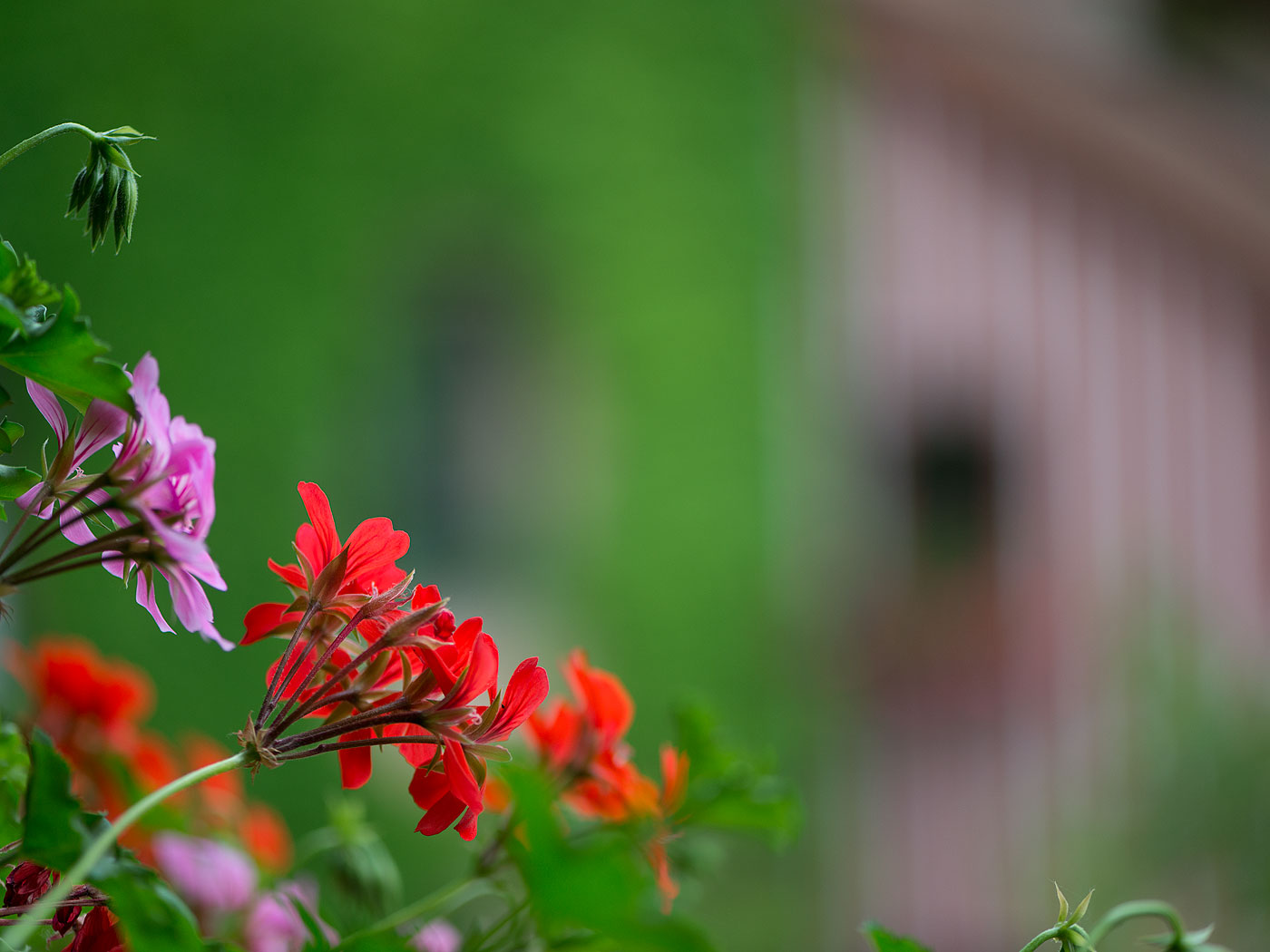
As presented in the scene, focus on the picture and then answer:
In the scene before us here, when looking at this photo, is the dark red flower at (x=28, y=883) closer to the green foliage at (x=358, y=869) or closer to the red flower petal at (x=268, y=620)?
the red flower petal at (x=268, y=620)

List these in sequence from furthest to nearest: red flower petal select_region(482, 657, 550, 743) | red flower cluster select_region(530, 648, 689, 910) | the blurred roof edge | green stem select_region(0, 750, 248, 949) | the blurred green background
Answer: the blurred roof edge → the blurred green background → red flower cluster select_region(530, 648, 689, 910) → red flower petal select_region(482, 657, 550, 743) → green stem select_region(0, 750, 248, 949)

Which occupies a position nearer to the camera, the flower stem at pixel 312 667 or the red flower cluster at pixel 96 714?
the flower stem at pixel 312 667

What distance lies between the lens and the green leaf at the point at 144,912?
25 cm

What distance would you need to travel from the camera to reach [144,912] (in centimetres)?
26

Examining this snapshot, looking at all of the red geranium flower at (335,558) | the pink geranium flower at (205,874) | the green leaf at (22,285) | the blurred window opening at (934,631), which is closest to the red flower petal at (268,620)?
the red geranium flower at (335,558)

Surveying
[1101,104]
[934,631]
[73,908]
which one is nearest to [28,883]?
[73,908]

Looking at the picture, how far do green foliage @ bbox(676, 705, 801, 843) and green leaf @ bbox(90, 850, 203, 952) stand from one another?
23cm

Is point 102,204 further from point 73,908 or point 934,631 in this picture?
point 934,631

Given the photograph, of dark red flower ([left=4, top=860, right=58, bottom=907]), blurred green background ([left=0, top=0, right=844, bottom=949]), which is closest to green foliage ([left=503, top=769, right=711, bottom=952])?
dark red flower ([left=4, top=860, right=58, bottom=907])

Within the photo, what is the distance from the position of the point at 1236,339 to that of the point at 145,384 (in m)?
3.66

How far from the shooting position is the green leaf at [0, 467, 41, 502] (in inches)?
12.3

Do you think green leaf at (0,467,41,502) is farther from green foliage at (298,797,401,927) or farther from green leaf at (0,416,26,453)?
green foliage at (298,797,401,927)

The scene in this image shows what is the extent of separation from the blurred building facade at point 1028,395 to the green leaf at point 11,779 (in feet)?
10.1

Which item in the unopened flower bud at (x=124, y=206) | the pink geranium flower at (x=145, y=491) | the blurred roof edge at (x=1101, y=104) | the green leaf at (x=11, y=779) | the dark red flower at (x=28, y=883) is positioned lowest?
the dark red flower at (x=28, y=883)
